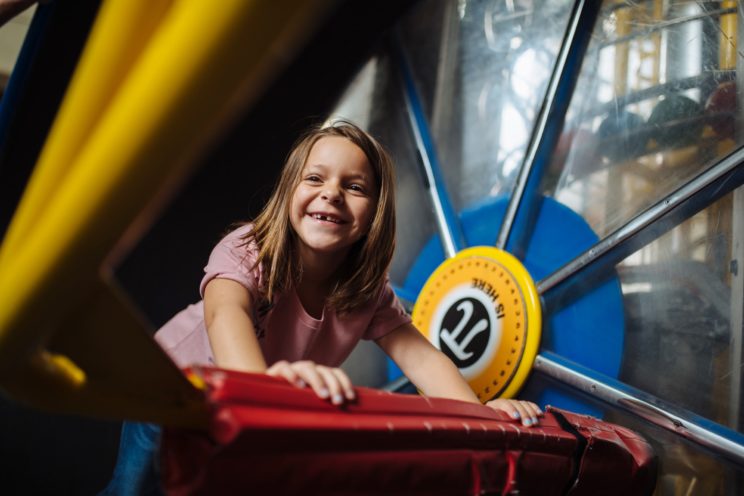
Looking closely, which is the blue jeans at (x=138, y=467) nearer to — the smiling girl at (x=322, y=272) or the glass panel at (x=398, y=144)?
the smiling girl at (x=322, y=272)

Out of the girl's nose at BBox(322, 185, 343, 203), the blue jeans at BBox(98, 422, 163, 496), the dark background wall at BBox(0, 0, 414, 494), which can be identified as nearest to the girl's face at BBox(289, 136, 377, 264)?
the girl's nose at BBox(322, 185, 343, 203)

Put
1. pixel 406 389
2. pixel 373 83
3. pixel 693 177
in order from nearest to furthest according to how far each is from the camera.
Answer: pixel 693 177
pixel 406 389
pixel 373 83

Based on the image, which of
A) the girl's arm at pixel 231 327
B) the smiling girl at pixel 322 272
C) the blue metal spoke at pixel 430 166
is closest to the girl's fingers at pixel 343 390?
the girl's arm at pixel 231 327

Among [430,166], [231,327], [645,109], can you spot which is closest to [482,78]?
[430,166]

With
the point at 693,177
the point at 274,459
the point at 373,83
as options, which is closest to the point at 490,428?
the point at 274,459

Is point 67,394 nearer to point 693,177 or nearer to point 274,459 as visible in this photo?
point 274,459

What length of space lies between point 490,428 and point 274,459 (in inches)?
5.7

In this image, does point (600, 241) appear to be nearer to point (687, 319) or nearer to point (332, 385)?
point (687, 319)

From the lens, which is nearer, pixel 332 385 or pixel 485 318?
pixel 332 385

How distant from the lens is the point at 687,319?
0.66 m

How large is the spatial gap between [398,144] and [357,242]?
0.41 metres

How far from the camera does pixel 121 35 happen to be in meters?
0.21

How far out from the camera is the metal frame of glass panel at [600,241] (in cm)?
62

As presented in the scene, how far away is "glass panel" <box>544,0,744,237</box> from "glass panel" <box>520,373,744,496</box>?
0.22 m
